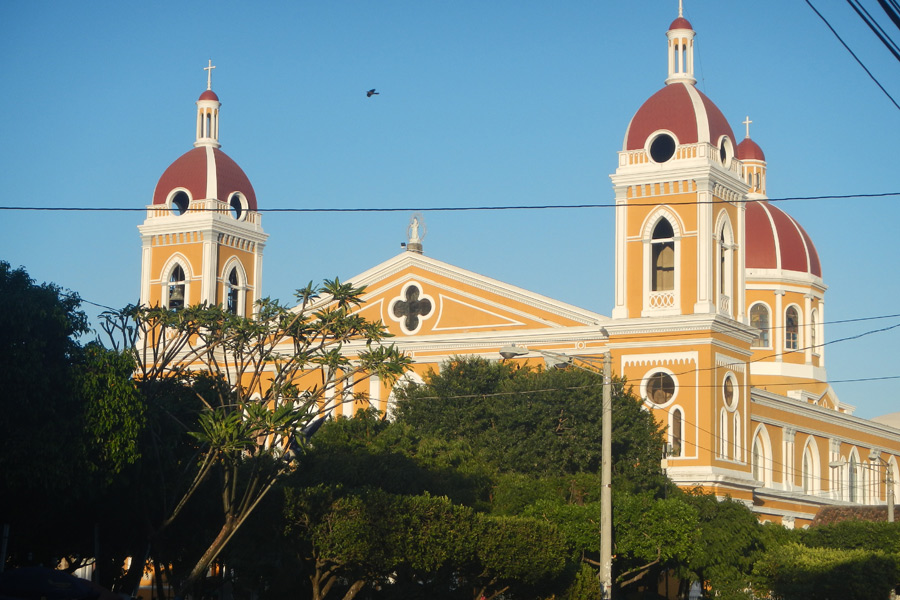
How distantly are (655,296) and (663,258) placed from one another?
5.85 ft

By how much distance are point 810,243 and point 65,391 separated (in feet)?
175

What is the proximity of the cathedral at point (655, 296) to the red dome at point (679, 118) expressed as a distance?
2.1 inches

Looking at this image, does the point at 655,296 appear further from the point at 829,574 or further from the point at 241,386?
the point at 241,386

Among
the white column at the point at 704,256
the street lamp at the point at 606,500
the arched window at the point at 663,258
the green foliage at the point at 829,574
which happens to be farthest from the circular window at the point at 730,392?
the street lamp at the point at 606,500

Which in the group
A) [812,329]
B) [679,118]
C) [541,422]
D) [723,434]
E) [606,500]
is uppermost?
[679,118]

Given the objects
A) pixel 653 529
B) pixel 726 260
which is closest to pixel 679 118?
pixel 726 260

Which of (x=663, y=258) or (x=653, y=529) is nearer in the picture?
(x=653, y=529)

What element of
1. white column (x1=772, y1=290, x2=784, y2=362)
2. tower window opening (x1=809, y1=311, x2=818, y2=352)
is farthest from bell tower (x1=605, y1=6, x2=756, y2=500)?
tower window opening (x1=809, y1=311, x2=818, y2=352)

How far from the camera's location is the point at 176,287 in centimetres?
5703

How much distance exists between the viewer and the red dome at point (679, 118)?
158 ft

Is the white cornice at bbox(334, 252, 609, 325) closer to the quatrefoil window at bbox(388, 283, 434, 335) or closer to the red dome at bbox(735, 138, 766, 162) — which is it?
the quatrefoil window at bbox(388, 283, 434, 335)

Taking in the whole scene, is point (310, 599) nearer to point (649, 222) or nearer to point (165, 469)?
point (165, 469)

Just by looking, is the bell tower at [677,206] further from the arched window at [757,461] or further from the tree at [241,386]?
the tree at [241,386]

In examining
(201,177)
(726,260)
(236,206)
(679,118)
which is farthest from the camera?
(236,206)
